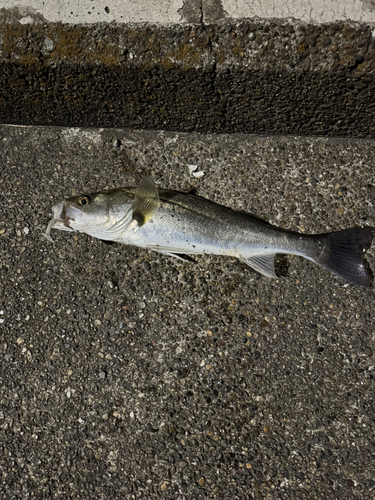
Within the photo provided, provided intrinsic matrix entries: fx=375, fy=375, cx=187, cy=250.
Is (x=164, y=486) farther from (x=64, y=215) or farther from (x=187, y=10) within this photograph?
(x=187, y=10)

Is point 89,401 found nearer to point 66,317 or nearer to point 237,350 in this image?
point 66,317

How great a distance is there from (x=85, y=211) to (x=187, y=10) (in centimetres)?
182

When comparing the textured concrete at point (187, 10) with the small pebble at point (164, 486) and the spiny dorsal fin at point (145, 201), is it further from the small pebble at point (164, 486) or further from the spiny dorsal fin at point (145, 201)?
the small pebble at point (164, 486)

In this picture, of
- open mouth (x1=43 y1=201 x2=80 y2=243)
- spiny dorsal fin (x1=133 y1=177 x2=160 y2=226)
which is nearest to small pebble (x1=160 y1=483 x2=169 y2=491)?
spiny dorsal fin (x1=133 y1=177 x2=160 y2=226)

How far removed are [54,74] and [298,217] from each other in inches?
96.6

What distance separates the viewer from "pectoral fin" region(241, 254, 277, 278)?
318 cm

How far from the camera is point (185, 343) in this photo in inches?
128

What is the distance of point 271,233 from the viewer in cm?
309

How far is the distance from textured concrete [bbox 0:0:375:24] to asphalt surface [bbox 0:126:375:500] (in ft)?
3.26

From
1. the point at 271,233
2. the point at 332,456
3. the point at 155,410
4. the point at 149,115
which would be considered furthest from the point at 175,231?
the point at 332,456

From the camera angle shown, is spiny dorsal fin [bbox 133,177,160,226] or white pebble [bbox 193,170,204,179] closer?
spiny dorsal fin [bbox 133,177,160,226]

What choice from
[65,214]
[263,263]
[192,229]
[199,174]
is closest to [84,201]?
[65,214]

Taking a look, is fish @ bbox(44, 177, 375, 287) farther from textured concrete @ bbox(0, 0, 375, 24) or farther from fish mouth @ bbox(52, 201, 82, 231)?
textured concrete @ bbox(0, 0, 375, 24)

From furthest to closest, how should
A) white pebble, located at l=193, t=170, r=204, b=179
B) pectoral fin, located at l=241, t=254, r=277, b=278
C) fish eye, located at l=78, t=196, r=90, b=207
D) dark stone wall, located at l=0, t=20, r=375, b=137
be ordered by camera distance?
white pebble, located at l=193, t=170, r=204, b=179
pectoral fin, located at l=241, t=254, r=277, b=278
fish eye, located at l=78, t=196, r=90, b=207
dark stone wall, located at l=0, t=20, r=375, b=137
